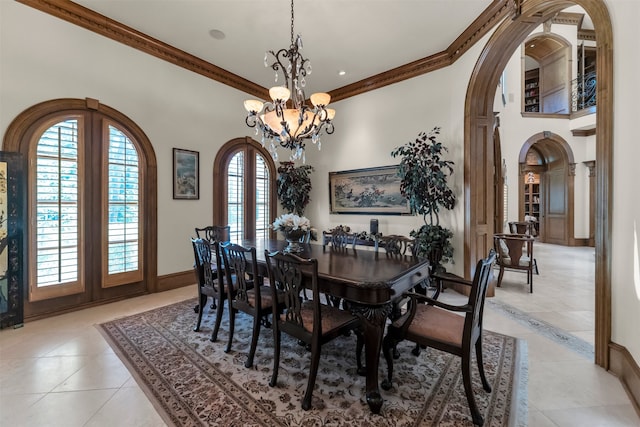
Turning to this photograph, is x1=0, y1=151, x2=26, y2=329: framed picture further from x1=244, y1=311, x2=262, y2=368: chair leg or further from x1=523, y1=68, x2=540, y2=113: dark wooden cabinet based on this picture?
x1=523, y1=68, x2=540, y2=113: dark wooden cabinet

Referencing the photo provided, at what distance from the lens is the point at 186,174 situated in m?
4.34

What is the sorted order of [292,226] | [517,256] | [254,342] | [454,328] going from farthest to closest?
1. [517,256]
2. [292,226]
3. [254,342]
4. [454,328]

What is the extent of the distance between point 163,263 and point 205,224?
85 cm

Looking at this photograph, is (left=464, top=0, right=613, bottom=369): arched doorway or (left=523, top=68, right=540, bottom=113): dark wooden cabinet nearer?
(left=464, top=0, right=613, bottom=369): arched doorway

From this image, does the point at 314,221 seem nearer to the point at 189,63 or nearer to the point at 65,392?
the point at 189,63

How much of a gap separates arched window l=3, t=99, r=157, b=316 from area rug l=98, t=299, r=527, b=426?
100cm

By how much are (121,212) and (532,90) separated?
12856 millimetres

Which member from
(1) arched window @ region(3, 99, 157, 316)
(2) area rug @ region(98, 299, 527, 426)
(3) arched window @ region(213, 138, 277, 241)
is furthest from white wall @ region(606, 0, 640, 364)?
(1) arched window @ region(3, 99, 157, 316)

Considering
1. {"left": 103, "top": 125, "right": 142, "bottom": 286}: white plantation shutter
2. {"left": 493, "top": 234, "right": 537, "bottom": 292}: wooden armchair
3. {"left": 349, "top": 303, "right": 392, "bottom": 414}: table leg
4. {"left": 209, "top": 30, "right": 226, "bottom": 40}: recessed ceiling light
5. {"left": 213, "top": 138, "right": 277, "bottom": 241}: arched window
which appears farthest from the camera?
{"left": 213, "top": 138, "right": 277, "bottom": 241}: arched window

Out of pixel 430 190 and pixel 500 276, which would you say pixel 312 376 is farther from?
pixel 500 276

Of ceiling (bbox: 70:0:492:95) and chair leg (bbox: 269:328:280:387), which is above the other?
ceiling (bbox: 70:0:492:95)

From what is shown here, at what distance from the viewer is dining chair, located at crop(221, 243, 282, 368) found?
2.21 meters

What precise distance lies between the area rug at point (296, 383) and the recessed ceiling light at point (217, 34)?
3.68 metres

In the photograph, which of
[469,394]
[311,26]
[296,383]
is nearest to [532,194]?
[311,26]
